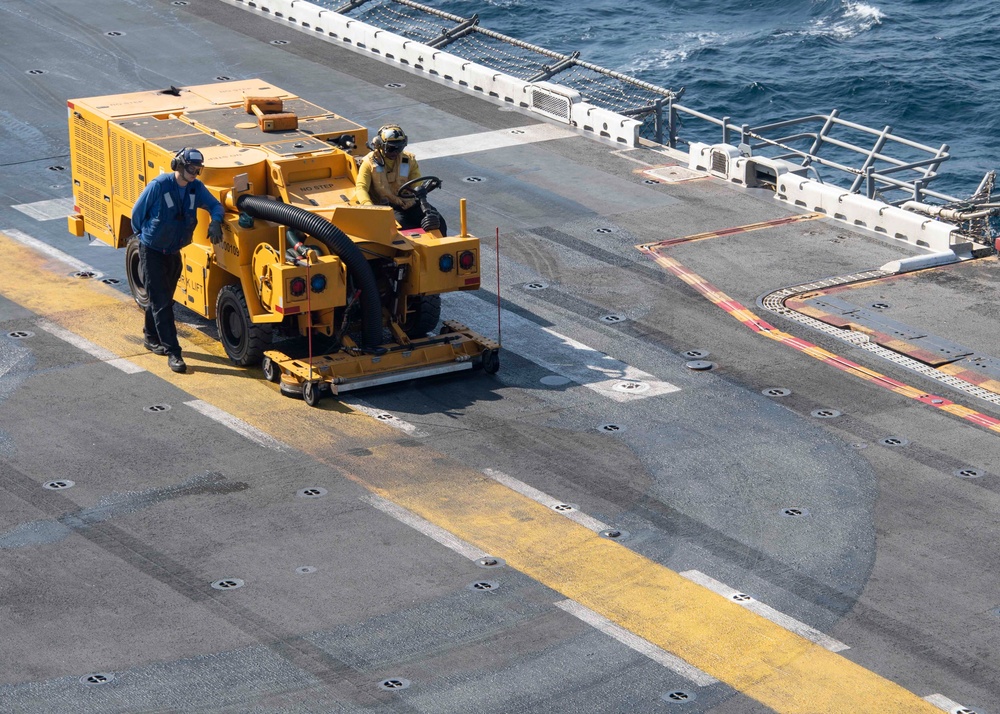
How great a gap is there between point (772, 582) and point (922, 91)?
28395mm

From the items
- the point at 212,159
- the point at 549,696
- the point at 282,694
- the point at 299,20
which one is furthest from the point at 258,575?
the point at 299,20

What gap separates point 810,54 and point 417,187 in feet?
93.8

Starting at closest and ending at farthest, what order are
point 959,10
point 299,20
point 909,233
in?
point 909,233 → point 299,20 → point 959,10

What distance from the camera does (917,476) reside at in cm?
1363

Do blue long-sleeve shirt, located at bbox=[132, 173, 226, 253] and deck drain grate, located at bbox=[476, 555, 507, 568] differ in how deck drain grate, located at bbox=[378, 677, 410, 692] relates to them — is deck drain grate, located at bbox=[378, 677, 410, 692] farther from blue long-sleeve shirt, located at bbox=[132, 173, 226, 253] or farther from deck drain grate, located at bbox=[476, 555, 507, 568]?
blue long-sleeve shirt, located at bbox=[132, 173, 226, 253]

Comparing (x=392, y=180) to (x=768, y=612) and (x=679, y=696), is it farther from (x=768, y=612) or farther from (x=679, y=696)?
(x=679, y=696)

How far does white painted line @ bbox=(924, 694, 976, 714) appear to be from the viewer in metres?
10.2

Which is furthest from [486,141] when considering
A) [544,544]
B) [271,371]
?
[544,544]

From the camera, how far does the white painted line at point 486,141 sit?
22.7 metres

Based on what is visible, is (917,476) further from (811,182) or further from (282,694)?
(811,182)

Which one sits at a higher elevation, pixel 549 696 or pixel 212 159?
pixel 212 159

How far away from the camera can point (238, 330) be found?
50.9ft

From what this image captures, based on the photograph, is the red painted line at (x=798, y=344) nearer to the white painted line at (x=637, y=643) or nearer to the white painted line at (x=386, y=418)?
the white painted line at (x=386, y=418)

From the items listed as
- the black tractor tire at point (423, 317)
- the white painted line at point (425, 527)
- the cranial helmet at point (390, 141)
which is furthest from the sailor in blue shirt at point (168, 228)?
the white painted line at point (425, 527)
